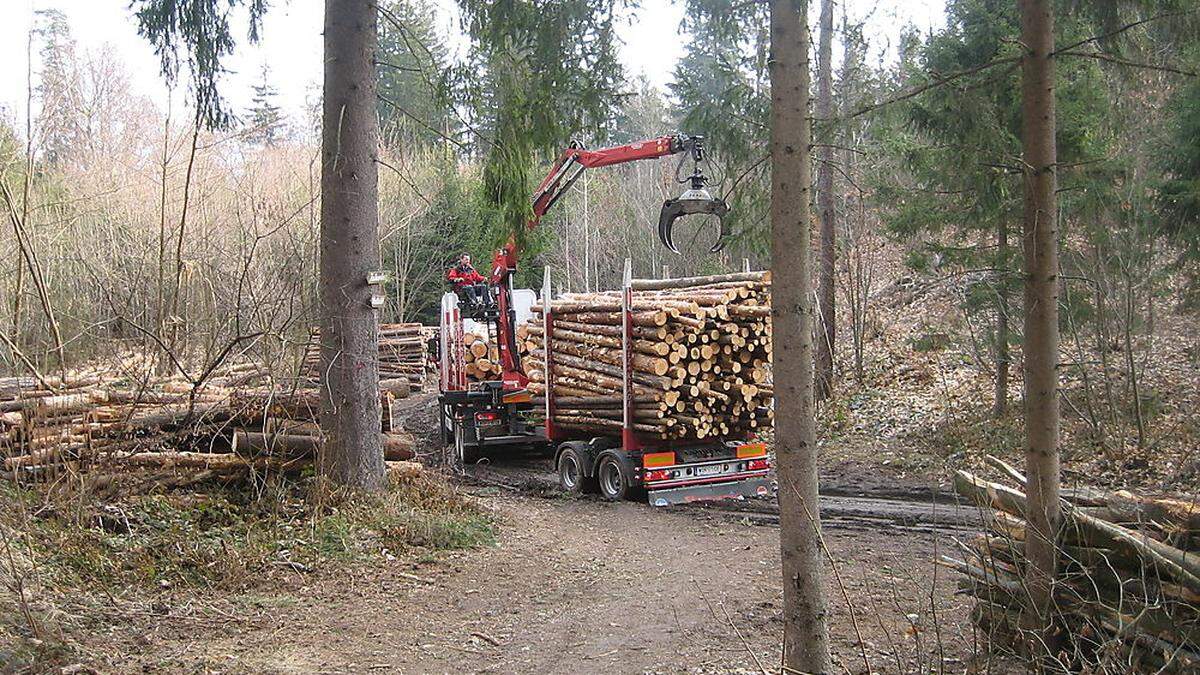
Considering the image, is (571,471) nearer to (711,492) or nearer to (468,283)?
(711,492)

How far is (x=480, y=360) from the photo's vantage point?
17.2 m

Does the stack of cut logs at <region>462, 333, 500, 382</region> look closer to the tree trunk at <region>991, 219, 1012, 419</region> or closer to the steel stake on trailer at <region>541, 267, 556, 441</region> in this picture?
the steel stake on trailer at <region>541, 267, 556, 441</region>

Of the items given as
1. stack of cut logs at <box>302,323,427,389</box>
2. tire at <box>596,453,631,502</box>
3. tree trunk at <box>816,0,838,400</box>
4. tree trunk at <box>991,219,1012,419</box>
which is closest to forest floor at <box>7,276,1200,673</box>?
tire at <box>596,453,631,502</box>

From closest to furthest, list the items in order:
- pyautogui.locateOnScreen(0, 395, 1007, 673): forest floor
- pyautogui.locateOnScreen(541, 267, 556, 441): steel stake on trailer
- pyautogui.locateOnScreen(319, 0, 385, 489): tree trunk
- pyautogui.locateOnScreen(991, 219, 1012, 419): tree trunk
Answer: pyautogui.locateOnScreen(0, 395, 1007, 673): forest floor
pyautogui.locateOnScreen(319, 0, 385, 489): tree trunk
pyautogui.locateOnScreen(541, 267, 556, 441): steel stake on trailer
pyautogui.locateOnScreen(991, 219, 1012, 419): tree trunk

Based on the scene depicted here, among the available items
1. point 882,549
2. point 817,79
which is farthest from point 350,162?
point 817,79

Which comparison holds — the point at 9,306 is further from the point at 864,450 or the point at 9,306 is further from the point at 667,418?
the point at 864,450

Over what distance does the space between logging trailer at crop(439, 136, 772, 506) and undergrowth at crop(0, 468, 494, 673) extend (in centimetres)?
282

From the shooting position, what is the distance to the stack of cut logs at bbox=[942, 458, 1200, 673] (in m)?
4.74

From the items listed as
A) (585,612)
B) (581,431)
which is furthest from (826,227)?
(585,612)

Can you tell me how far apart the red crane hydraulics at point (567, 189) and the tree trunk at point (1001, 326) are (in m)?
5.12

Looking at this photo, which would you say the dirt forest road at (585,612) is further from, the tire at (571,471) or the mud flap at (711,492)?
the tire at (571,471)

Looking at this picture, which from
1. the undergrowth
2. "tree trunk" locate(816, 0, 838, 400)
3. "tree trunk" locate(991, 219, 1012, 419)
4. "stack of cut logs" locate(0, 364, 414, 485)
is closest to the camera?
the undergrowth

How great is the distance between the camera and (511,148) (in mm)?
10344

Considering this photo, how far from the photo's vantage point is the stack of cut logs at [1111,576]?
4.74 meters
